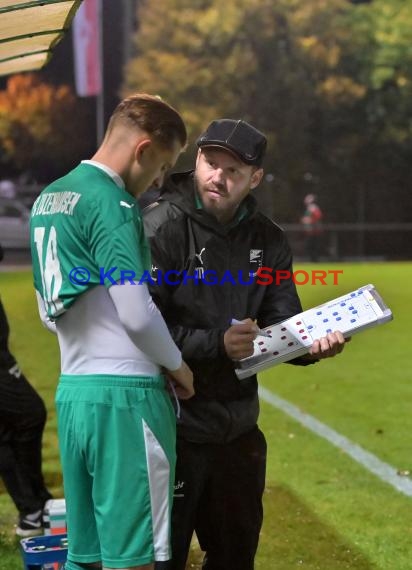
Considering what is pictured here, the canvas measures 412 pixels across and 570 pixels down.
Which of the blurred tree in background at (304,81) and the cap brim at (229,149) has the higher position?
the cap brim at (229,149)

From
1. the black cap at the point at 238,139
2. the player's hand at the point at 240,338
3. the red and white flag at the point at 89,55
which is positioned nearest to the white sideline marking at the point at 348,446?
the player's hand at the point at 240,338

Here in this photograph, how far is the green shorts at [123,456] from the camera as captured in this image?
7.88 feet

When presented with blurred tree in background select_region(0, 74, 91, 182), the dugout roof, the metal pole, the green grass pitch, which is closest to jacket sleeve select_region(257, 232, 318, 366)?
the dugout roof

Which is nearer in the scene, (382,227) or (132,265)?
(132,265)

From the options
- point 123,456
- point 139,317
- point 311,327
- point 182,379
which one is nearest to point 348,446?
point 311,327

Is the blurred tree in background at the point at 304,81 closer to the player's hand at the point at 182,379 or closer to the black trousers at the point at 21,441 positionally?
the black trousers at the point at 21,441

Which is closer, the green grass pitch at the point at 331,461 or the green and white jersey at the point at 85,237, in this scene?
the green and white jersey at the point at 85,237

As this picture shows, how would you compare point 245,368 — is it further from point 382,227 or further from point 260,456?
point 382,227

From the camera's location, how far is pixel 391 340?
35.5 ft

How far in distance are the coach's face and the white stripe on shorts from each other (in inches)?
32.0

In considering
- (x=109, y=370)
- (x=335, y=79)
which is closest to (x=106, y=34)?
(x=335, y=79)

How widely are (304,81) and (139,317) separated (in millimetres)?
29670

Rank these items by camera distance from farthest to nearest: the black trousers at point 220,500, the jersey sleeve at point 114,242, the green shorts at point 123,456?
the black trousers at point 220,500 < the green shorts at point 123,456 < the jersey sleeve at point 114,242

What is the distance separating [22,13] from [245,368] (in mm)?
1347
